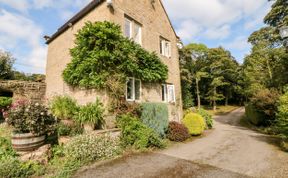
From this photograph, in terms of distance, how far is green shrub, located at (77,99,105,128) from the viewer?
7.95 m

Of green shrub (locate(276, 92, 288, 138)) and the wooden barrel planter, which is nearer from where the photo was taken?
the wooden barrel planter

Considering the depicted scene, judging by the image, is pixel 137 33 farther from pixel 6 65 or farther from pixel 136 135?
pixel 6 65

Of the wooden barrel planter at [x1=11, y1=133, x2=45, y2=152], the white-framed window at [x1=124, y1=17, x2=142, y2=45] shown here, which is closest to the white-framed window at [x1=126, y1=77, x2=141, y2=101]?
the white-framed window at [x1=124, y1=17, x2=142, y2=45]

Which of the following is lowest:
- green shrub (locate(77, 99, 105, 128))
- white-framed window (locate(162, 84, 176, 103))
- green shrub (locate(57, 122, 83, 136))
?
green shrub (locate(57, 122, 83, 136))

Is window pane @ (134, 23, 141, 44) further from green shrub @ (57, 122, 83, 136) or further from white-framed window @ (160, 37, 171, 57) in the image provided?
green shrub @ (57, 122, 83, 136)

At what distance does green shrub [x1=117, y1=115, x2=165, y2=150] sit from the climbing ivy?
69.5 inches

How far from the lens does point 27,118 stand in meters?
6.10

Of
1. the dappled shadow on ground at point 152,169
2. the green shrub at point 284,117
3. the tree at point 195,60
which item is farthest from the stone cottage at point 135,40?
the tree at point 195,60

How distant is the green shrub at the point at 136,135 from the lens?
766cm

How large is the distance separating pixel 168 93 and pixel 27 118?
34.1 feet

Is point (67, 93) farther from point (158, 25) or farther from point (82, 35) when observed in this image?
point (158, 25)

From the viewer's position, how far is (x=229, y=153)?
7.52m

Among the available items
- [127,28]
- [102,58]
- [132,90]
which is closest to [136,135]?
[132,90]

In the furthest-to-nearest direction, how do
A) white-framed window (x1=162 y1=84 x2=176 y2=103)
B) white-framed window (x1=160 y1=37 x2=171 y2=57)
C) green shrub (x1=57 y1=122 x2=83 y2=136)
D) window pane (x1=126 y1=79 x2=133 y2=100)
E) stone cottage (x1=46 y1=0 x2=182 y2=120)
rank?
white-framed window (x1=160 y1=37 x2=171 y2=57) → white-framed window (x1=162 y1=84 x2=176 y2=103) → window pane (x1=126 y1=79 x2=133 y2=100) → stone cottage (x1=46 y1=0 x2=182 y2=120) → green shrub (x1=57 y1=122 x2=83 y2=136)
